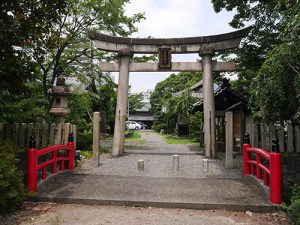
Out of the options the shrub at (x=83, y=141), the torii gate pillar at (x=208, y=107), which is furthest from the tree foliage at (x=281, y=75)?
the shrub at (x=83, y=141)

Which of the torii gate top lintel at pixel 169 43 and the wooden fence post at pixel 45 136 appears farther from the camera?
the torii gate top lintel at pixel 169 43

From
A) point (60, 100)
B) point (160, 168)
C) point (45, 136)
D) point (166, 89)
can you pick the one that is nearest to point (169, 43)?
point (60, 100)

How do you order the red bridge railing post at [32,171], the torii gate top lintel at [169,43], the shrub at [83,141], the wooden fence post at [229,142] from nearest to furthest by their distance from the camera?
the red bridge railing post at [32,171] < the wooden fence post at [229,142] < the torii gate top lintel at [169,43] < the shrub at [83,141]

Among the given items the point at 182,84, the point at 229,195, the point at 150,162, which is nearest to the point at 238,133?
the point at 150,162

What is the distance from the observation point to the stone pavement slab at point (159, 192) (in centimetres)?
578

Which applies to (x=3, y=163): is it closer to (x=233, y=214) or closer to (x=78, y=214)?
(x=78, y=214)

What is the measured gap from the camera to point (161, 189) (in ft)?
21.7

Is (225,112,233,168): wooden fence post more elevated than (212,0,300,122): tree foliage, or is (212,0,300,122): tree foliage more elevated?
(212,0,300,122): tree foliage

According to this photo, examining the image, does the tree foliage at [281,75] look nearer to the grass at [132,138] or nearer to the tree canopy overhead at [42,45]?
the tree canopy overhead at [42,45]

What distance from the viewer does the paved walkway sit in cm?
584

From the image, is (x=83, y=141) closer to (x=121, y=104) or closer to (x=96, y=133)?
(x=121, y=104)

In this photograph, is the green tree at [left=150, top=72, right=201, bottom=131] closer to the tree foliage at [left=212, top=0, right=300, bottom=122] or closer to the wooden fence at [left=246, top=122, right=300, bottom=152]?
the wooden fence at [left=246, top=122, right=300, bottom=152]

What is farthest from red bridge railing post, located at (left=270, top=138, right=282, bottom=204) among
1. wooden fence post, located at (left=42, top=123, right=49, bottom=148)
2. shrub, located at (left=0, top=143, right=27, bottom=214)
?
wooden fence post, located at (left=42, top=123, right=49, bottom=148)

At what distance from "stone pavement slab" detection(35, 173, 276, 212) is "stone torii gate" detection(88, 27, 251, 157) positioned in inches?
187
